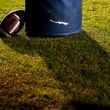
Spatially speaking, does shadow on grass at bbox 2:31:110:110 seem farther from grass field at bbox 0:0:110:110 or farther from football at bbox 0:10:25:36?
football at bbox 0:10:25:36

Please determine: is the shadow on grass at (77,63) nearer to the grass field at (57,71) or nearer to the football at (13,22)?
the grass field at (57,71)

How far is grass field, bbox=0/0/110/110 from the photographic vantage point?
5777 mm

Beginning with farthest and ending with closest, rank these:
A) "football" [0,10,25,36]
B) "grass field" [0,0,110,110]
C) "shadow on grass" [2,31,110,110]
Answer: "football" [0,10,25,36], "shadow on grass" [2,31,110,110], "grass field" [0,0,110,110]

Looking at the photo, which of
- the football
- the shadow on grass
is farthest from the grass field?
the football

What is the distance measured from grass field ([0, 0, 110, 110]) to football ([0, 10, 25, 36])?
0.19 meters

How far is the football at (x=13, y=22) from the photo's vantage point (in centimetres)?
874

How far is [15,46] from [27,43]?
12.2 inches

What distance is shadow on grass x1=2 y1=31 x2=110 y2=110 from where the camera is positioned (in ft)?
19.5

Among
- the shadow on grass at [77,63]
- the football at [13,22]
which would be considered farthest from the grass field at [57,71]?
the football at [13,22]

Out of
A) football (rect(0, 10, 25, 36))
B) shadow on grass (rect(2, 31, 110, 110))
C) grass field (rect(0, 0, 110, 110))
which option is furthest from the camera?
football (rect(0, 10, 25, 36))

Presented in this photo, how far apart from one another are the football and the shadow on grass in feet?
0.65

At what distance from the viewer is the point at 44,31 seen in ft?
28.4

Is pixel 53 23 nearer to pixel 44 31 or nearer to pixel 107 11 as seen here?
pixel 44 31

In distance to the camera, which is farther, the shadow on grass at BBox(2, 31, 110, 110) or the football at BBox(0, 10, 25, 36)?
the football at BBox(0, 10, 25, 36)
